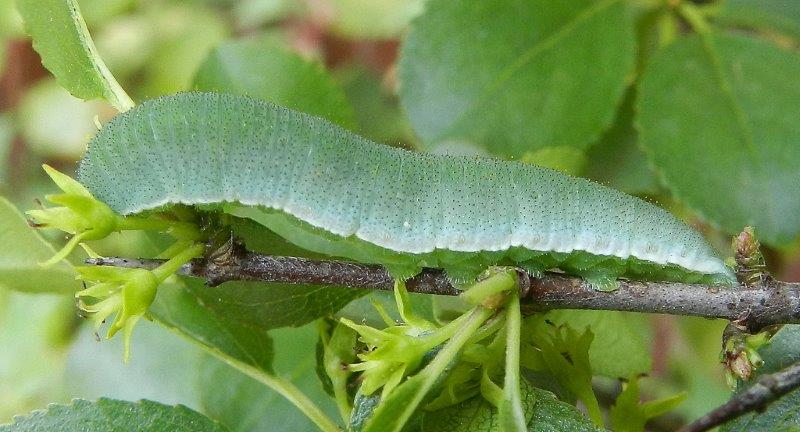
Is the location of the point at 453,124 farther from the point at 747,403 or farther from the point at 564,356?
the point at 747,403

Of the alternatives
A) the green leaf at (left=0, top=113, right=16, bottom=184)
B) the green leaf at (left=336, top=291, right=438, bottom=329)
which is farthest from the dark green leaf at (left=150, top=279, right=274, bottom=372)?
the green leaf at (left=0, top=113, right=16, bottom=184)

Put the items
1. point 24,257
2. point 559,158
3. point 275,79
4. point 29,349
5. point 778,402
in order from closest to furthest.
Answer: point 778,402, point 24,257, point 559,158, point 275,79, point 29,349

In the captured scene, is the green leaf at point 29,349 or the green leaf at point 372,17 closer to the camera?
the green leaf at point 29,349

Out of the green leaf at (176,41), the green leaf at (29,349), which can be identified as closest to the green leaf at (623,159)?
the green leaf at (29,349)

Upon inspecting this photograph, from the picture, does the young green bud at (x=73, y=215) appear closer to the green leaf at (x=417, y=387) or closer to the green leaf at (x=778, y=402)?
the green leaf at (x=417, y=387)

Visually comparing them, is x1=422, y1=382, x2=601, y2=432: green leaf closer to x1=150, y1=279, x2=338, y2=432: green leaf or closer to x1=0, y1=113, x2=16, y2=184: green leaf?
x1=150, y1=279, x2=338, y2=432: green leaf

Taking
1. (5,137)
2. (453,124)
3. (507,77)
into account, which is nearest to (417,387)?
(453,124)
